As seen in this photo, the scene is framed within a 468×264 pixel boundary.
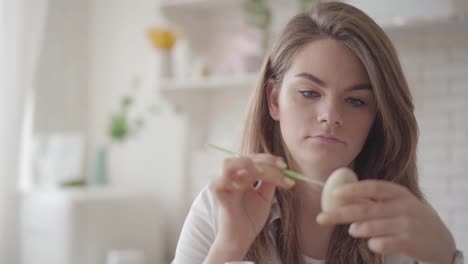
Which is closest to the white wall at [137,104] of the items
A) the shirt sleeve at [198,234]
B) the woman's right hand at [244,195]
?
the shirt sleeve at [198,234]

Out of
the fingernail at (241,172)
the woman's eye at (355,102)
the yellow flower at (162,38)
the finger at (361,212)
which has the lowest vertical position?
the finger at (361,212)

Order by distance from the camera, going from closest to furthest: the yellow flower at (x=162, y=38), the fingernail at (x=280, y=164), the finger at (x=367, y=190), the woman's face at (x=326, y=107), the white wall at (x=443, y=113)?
the finger at (x=367, y=190) < the fingernail at (x=280, y=164) < the woman's face at (x=326, y=107) < the white wall at (x=443, y=113) < the yellow flower at (x=162, y=38)

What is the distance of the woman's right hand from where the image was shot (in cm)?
95

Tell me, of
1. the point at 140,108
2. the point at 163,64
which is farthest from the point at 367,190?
the point at 140,108

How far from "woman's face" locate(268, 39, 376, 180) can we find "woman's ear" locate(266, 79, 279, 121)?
75 millimetres

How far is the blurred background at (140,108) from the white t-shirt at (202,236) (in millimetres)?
972

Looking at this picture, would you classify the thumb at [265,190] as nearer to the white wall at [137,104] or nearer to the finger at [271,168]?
the finger at [271,168]

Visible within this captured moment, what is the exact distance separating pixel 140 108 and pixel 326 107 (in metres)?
1.87

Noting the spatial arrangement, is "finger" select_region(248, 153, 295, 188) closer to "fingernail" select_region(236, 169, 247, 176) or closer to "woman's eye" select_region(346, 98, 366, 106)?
"fingernail" select_region(236, 169, 247, 176)

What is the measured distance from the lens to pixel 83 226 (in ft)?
7.37

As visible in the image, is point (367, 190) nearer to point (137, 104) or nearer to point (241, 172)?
point (241, 172)

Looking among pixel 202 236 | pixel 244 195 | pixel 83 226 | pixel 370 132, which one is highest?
pixel 370 132

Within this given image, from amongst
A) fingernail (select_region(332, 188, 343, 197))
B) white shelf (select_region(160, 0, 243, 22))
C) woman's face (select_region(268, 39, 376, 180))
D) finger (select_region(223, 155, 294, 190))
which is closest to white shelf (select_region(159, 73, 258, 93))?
white shelf (select_region(160, 0, 243, 22))

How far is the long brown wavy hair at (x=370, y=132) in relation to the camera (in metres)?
1.07
